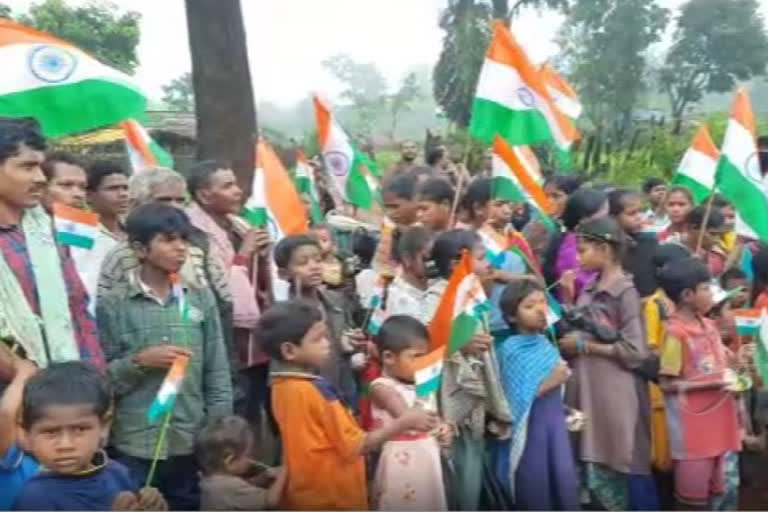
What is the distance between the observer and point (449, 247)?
4.00 m

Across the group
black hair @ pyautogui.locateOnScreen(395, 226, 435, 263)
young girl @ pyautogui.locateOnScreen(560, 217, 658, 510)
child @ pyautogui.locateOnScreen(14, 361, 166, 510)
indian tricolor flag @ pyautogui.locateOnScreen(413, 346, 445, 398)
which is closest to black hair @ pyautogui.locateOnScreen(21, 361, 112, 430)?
child @ pyautogui.locateOnScreen(14, 361, 166, 510)

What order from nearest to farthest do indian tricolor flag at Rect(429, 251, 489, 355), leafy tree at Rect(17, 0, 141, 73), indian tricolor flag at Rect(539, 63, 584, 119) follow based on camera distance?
indian tricolor flag at Rect(429, 251, 489, 355) < indian tricolor flag at Rect(539, 63, 584, 119) < leafy tree at Rect(17, 0, 141, 73)

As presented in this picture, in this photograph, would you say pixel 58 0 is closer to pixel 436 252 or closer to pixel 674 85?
pixel 674 85

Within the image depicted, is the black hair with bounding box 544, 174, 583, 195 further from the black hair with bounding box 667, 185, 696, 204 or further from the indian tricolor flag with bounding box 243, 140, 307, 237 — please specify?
the indian tricolor flag with bounding box 243, 140, 307, 237

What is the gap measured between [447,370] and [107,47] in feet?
87.8

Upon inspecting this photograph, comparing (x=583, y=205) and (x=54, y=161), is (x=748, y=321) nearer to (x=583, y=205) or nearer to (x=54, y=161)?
(x=583, y=205)

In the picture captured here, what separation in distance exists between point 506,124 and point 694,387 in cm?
171

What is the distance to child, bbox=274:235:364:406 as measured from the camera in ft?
13.2

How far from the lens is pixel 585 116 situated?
3534 centimetres

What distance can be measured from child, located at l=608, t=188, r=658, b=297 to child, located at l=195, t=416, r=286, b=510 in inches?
87.9

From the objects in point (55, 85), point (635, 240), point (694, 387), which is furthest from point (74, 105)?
point (635, 240)

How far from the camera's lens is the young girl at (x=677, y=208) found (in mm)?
5840

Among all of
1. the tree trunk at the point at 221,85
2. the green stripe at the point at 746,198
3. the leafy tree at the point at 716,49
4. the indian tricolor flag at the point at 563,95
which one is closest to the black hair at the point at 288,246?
the green stripe at the point at 746,198

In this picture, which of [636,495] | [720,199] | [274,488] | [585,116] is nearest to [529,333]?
[636,495]
